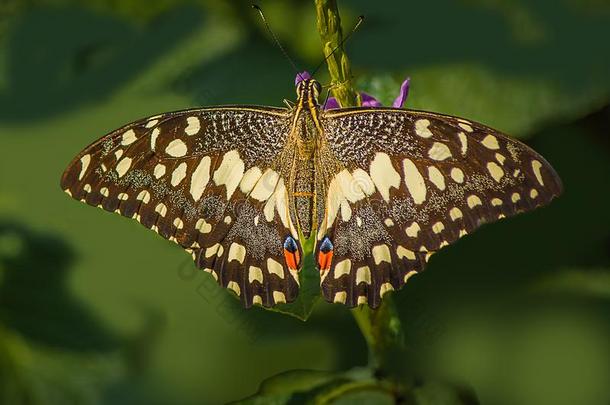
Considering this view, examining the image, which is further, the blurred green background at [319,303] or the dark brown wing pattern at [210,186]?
the blurred green background at [319,303]

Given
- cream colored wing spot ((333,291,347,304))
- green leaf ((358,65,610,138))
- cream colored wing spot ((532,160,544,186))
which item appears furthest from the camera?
green leaf ((358,65,610,138))

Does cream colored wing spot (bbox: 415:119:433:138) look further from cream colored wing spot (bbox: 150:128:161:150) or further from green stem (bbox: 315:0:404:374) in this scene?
cream colored wing spot (bbox: 150:128:161:150)

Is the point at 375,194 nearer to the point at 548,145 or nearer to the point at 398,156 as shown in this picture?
the point at 398,156

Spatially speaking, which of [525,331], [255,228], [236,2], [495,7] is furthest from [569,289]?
[236,2]

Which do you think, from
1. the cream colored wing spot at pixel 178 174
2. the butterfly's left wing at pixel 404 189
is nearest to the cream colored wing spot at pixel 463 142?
the butterfly's left wing at pixel 404 189

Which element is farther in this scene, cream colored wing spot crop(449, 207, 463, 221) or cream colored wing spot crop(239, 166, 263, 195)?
cream colored wing spot crop(239, 166, 263, 195)

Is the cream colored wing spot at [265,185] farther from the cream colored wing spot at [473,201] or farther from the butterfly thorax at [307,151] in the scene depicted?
the cream colored wing spot at [473,201]

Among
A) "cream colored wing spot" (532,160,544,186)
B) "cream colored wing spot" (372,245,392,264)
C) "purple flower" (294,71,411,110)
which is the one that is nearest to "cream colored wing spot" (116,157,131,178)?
"purple flower" (294,71,411,110)
